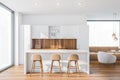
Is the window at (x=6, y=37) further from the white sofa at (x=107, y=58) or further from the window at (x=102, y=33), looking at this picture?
the window at (x=102, y=33)

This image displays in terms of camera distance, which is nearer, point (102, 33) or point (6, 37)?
point (6, 37)

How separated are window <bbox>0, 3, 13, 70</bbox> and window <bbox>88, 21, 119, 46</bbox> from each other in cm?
566

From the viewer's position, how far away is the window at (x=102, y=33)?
12117 mm

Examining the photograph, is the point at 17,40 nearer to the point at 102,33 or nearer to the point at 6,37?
the point at 6,37

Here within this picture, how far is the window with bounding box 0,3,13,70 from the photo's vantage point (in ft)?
25.4

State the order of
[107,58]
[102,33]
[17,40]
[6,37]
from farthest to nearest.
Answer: [102,33] < [107,58] < [17,40] < [6,37]

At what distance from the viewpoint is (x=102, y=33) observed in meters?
12.2

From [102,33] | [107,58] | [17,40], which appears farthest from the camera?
[102,33]

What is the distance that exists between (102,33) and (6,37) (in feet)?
22.1

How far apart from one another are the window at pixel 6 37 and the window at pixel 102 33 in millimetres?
5658

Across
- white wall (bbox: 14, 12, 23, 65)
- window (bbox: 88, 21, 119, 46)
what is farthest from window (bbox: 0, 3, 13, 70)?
window (bbox: 88, 21, 119, 46)

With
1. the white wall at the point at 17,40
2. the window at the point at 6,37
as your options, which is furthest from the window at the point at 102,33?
the window at the point at 6,37

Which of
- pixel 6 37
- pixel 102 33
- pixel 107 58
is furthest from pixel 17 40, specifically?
pixel 102 33

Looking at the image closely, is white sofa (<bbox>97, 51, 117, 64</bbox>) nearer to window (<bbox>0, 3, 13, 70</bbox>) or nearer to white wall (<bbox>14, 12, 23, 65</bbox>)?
white wall (<bbox>14, 12, 23, 65</bbox>)
